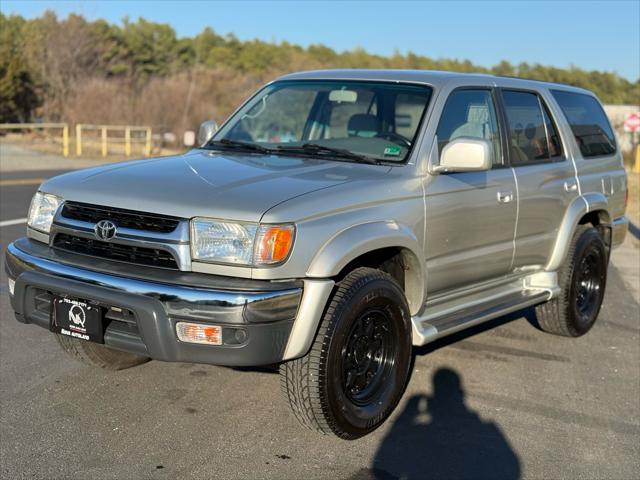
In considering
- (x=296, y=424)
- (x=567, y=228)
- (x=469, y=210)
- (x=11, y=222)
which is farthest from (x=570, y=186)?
(x=11, y=222)

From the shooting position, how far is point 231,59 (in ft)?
242

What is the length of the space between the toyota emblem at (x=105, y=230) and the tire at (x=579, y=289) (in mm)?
3459

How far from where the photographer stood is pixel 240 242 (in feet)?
11.8

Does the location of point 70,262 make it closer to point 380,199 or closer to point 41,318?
point 41,318

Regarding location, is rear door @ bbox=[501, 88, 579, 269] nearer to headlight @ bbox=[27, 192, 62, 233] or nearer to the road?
the road

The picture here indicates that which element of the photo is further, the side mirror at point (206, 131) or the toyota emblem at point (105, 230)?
the side mirror at point (206, 131)

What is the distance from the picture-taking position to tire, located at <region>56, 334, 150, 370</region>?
15.3ft

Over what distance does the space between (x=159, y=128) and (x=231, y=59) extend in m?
41.6

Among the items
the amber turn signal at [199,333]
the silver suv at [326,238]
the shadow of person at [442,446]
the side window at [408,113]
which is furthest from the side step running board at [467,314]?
the amber turn signal at [199,333]

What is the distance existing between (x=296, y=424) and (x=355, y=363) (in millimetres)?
475

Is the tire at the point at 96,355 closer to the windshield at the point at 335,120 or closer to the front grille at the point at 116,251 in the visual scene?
the front grille at the point at 116,251

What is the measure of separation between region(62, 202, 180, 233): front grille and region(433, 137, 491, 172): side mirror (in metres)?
1.66

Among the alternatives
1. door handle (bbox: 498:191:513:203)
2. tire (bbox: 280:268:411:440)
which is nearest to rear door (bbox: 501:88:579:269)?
door handle (bbox: 498:191:513:203)

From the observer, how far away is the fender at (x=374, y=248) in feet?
12.1
